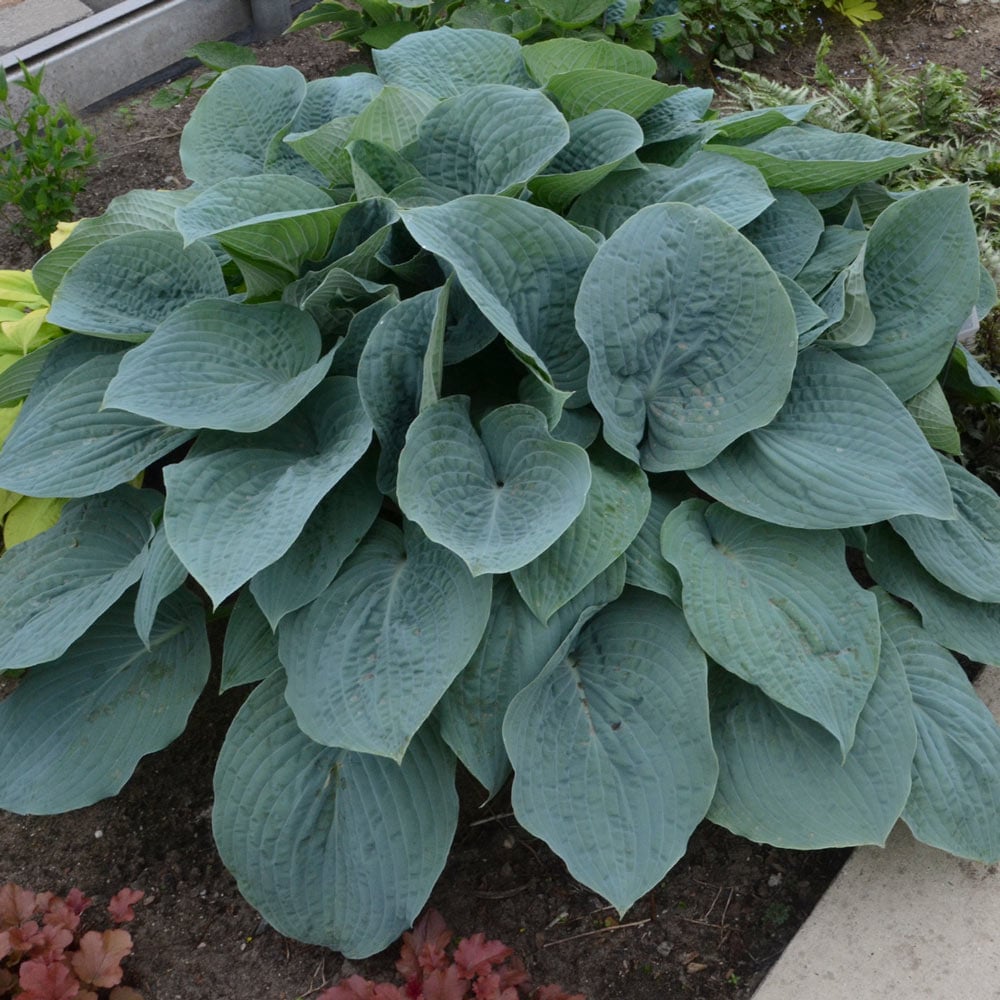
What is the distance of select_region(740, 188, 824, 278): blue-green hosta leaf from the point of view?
2.01m

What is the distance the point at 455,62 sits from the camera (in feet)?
7.58

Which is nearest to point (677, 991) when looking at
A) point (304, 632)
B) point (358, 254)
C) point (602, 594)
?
point (602, 594)

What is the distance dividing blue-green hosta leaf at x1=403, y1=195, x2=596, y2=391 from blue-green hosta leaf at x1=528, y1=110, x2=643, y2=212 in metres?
0.21

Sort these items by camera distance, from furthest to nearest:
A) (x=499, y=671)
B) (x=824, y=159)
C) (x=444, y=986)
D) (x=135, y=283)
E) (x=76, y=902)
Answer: (x=824, y=159) → (x=135, y=283) → (x=76, y=902) → (x=499, y=671) → (x=444, y=986)

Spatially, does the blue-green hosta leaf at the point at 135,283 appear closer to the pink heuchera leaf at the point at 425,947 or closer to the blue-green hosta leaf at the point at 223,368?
the blue-green hosta leaf at the point at 223,368

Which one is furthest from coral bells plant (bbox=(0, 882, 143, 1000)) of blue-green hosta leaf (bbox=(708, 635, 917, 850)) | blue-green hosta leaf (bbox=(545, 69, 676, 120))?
blue-green hosta leaf (bbox=(545, 69, 676, 120))

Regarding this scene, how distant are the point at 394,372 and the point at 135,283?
24.8 inches

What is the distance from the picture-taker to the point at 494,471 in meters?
1.71

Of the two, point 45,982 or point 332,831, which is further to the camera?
point 332,831

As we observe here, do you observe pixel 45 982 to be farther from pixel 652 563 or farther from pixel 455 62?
pixel 455 62

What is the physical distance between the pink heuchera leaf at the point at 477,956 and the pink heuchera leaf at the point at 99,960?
53 cm

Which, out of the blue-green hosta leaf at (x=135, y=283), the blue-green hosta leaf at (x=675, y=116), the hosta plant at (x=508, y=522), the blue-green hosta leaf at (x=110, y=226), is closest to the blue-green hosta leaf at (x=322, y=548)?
the hosta plant at (x=508, y=522)

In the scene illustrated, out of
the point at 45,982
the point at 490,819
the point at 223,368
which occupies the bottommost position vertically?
the point at 490,819

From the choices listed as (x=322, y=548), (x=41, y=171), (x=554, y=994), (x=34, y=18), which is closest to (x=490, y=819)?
(x=554, y=994)
